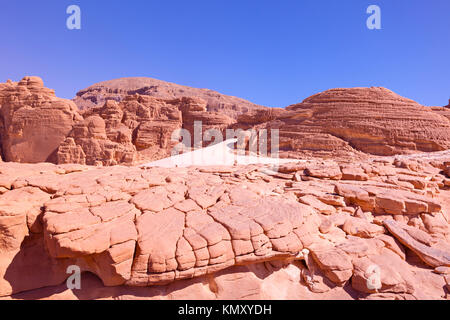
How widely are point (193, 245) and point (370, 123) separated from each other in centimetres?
1332

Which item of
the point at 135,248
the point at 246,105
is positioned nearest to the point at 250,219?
the point at 135,248

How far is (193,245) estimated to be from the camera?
2.41 metres

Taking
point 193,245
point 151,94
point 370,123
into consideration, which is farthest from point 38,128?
point 151,94

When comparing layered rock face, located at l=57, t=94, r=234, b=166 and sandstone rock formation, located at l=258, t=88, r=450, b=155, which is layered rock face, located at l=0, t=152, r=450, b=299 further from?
layered rock face, located at l=57, t=94, r=234, b=166

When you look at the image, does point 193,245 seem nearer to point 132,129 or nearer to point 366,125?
point 366,125

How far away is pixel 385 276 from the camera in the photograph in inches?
105

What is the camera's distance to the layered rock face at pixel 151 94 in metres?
35.7

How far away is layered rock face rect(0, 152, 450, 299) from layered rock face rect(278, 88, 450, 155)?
30.6 ft

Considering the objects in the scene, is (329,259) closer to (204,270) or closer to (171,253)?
(204,270)

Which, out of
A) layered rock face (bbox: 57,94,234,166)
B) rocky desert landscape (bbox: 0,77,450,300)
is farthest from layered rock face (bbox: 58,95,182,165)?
rocky desert landscape (bbox: 0,77,450,300)

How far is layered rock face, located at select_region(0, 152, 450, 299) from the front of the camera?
228 cm

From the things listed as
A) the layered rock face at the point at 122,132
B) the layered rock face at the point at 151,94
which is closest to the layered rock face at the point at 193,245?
the layered rock face at the point at 122,132

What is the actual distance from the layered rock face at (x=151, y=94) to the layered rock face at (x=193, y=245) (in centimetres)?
3148
